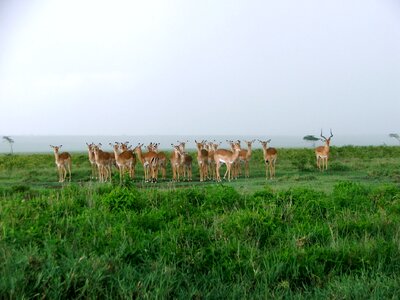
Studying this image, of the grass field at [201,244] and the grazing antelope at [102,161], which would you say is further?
the grazing antelope at [102,161]

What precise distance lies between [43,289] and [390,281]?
178 inches

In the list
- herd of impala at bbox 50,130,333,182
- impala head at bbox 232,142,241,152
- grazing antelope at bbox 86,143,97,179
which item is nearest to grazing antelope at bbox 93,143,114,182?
herd of impala at bbox 50,130,333,182

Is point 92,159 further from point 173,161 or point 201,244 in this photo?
point 201,244

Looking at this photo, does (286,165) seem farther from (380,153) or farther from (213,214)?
(213,214)

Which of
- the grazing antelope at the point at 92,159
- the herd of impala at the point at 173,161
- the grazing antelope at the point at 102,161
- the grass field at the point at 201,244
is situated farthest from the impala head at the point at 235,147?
the grass field at the point at 201,244

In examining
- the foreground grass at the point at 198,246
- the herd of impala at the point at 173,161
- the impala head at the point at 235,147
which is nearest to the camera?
the foreground grass at the point at 198,246

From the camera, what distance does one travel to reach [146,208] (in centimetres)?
988

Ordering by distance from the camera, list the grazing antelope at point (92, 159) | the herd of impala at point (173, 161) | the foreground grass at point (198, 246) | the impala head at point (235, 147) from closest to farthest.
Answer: the foreground grass at point (198, 246), the herd of impala at point (173, 161), the grazing antelope at point (92, 159), the impala head at point (235, 147)

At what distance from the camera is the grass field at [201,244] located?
5922mm

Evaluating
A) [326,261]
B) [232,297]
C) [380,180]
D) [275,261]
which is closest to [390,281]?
[326,261]

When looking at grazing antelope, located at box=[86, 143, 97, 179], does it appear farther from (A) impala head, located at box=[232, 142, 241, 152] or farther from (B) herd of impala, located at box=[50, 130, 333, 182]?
(A) impala head, located at box=[232, 142, 241, 152]

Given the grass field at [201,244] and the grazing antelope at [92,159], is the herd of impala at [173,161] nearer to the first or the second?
the grazing antelope at [92,159]

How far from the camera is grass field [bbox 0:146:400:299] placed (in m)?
5.92

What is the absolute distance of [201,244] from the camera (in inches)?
303
